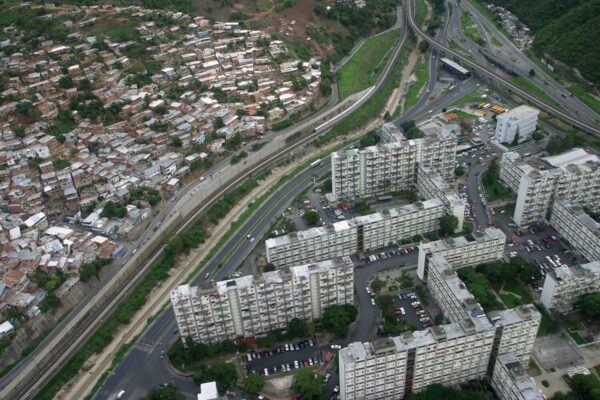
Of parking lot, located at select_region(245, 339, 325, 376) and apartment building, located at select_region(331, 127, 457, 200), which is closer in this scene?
parking lot, located at select_region(245, 339, 325, 376)

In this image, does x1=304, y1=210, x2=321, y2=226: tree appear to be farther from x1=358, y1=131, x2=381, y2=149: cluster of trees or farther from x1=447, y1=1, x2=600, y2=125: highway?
x1=447, y1=1, x2=600, y2=125: highway

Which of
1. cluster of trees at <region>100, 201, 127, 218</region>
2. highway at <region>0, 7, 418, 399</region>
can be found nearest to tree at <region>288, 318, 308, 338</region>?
highway at <region>0, 7, 418, 399</region>

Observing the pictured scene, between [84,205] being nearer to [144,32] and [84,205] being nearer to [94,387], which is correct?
[94,387]

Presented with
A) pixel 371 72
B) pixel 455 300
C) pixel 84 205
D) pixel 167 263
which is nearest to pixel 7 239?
pixel 84 205

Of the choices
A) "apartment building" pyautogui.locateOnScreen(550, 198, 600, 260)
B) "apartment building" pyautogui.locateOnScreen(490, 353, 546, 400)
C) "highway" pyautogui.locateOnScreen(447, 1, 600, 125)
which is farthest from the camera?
"highway" pyautogui.locateOnScreen(447, 1, 600, 125)

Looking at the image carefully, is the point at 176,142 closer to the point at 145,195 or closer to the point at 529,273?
the point at 145,195
